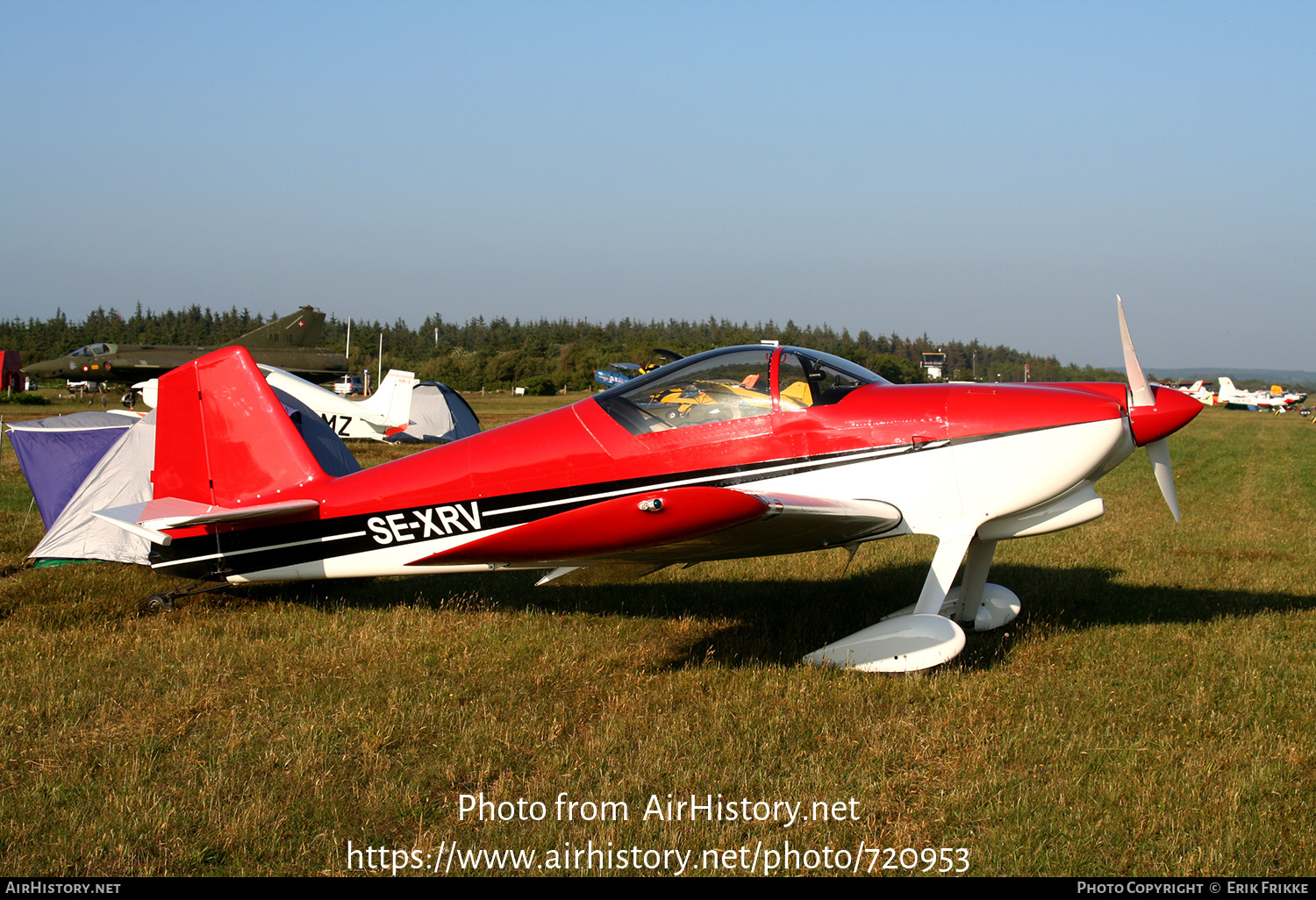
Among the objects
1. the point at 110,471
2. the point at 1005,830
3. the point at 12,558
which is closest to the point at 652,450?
the point at 1005,830

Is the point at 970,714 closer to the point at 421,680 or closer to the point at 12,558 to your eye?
the point at 421,680

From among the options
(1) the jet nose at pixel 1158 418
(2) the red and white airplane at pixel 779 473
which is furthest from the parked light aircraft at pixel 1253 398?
(2) the red and white airplane at pixel 779 473

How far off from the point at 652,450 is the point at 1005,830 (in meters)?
2.81

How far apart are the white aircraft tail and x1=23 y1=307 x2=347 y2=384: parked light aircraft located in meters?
17.6

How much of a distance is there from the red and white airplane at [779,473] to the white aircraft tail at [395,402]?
1420cm

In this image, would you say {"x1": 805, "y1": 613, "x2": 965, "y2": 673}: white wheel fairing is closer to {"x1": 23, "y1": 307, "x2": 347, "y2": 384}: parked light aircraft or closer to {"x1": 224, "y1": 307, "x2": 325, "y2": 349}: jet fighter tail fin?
{"x1": 23, "y1": 307, "x2": 347, "y2": 384}: parked light aircraft

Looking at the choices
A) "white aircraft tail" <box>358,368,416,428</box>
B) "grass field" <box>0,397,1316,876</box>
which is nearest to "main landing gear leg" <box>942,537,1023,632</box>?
"grass field" <box>0,397,1316,876</box>

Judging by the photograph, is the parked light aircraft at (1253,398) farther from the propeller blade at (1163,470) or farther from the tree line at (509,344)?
the propeller blade at (1163,470)

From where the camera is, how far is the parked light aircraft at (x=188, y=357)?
1334 inches

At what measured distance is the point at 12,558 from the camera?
7945 millimetres

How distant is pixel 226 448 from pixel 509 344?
346ft

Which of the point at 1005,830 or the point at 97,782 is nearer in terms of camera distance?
the point at 1005,830

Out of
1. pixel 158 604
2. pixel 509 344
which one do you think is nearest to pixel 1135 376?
pixel 158 604
